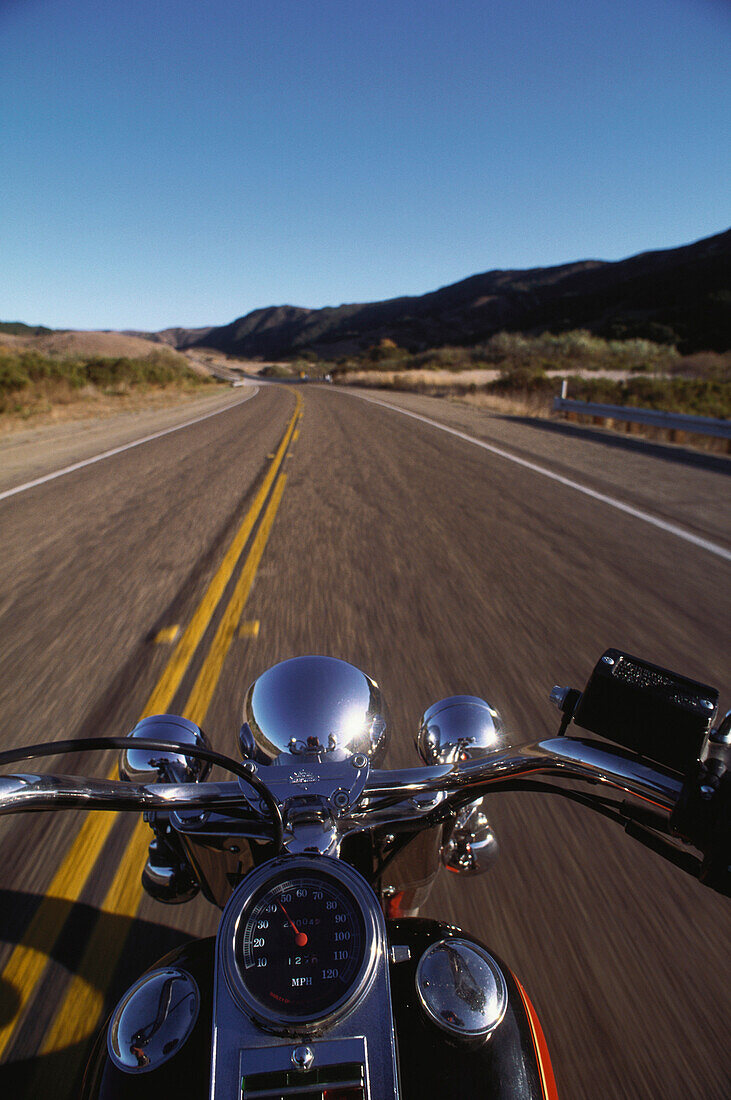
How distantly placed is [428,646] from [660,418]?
12.3m

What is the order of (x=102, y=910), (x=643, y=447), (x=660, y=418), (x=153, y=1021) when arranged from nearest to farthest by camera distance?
(x=153, y=1021), (x=102, y=910), (x=643, y=447), (x=660, y=418)

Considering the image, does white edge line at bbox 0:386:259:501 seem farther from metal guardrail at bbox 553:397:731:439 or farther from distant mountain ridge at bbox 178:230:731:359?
distant mountain ridge at bbox 178:230:731:359

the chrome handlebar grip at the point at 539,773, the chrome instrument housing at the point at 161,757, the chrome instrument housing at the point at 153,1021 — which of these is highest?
the chrome handlebar grip at the point at 539,773

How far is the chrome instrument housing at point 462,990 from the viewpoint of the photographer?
910mm

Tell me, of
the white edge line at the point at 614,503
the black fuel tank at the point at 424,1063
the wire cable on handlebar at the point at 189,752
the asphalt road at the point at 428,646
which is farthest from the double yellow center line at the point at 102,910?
the white edge line at the point at 614,503

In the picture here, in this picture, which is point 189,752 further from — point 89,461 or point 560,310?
point 560,310

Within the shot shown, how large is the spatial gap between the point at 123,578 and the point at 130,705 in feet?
7.13

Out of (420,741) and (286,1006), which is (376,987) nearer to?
(286,1006)

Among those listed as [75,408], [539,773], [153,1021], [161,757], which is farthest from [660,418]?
[75,408]

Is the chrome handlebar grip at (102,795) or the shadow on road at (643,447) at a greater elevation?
the chrome handlebar grip at (102,795)

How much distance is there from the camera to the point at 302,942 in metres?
0.95

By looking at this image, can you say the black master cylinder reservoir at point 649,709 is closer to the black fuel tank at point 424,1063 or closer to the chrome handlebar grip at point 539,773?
the chrome handlebar grip at point 539,773

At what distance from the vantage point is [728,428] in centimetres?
1170

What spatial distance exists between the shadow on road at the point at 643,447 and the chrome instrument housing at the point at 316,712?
33.8 ft
